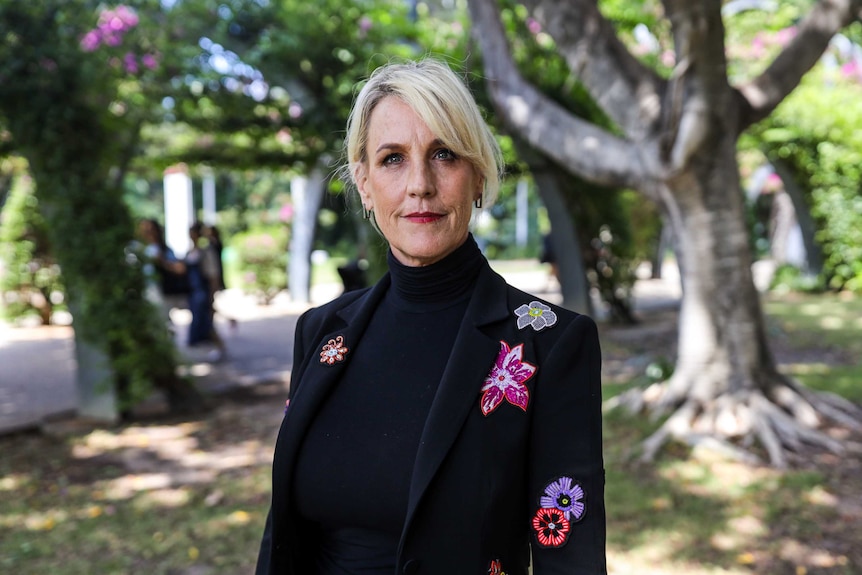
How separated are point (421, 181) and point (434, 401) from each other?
0.46m

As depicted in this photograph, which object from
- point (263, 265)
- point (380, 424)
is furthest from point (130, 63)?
point (263, 265)

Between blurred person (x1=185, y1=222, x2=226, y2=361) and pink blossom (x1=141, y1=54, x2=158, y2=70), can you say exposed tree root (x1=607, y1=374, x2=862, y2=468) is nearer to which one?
pink blossom (x1=141, y1=54, x2=158, y2=70)

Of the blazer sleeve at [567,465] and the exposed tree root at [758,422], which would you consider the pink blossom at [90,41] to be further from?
the blazer sleeve at [567,465]

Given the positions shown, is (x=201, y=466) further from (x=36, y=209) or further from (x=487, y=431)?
(x=487, y=431)

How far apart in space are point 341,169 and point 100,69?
5.67 metres

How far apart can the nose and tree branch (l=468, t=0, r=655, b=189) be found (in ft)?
14.0

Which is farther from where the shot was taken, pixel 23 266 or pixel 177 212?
pixel 177 212

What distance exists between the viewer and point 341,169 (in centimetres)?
214

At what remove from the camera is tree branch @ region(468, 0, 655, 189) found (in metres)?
6.03

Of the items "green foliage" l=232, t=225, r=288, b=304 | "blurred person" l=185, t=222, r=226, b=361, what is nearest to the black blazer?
"blurred person" l=185, t=222, r=226, b=361

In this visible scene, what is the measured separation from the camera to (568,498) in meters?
1.49

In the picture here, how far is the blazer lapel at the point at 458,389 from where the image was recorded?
1.52m

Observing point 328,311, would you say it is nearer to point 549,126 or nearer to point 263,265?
point 549,126

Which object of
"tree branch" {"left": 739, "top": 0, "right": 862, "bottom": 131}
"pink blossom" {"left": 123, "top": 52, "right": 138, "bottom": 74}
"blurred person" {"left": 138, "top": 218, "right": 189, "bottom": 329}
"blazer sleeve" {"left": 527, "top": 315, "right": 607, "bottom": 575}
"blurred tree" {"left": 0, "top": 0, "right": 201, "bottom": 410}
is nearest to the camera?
"blazer sleeve" {"left": 527, "top": 315, "right": 607, "bottom": 575}
